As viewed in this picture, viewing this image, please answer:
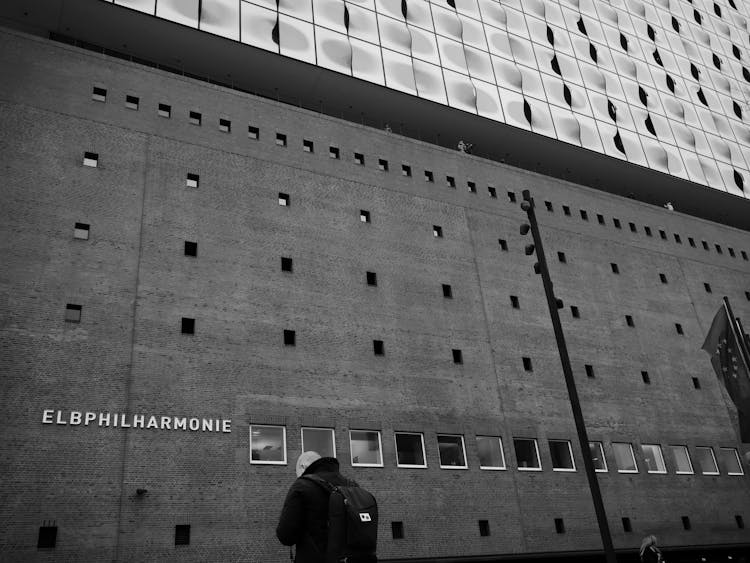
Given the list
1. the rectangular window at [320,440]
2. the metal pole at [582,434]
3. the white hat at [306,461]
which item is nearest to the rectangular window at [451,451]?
the rectangular window at [320,440]

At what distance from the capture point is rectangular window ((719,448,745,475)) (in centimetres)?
2769

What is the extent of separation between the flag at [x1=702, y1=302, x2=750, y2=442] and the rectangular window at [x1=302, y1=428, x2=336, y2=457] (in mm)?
9842

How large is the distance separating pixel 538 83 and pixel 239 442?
75.5 ft

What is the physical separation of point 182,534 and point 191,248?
7666 mm

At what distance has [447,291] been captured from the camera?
24.5m

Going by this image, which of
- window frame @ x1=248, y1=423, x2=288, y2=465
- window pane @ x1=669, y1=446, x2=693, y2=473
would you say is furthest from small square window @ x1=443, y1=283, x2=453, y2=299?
window pane @ x1=669, y1=446, x2=693, y2=473

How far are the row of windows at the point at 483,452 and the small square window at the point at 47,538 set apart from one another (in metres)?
4.80

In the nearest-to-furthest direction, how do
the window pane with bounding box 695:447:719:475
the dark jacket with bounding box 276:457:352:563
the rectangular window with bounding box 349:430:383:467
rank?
the dark jacket with bounding box 276:457:352:563 < the rectangular window with bounding box 349:430:383:467 < the window pane with bounding box 695:447:719:475

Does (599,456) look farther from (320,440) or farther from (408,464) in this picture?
(320,440)

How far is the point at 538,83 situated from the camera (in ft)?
110

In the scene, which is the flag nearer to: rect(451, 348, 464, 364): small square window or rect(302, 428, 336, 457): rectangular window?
rect(451, 348, 464, 364): small square window

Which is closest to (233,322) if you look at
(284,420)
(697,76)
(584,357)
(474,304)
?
(284,420)

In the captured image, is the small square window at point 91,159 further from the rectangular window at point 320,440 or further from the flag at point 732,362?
the flag at point 732,362

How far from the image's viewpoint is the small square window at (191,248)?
2022 cm
